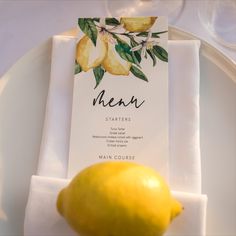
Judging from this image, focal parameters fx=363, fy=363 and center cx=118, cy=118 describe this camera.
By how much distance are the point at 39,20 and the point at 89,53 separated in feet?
0.51

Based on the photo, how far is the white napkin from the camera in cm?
40

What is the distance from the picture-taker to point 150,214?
1.11ft

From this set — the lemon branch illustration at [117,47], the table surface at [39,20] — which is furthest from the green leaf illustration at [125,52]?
the table surface at [39,20]

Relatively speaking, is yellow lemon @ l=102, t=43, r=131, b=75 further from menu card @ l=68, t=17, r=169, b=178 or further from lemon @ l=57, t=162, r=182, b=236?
lemon @ l=57, t=162, r=182, b=236

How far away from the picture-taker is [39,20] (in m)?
0.59

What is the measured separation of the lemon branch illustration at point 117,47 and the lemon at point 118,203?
0.15m

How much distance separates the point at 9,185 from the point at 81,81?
6.2 inches

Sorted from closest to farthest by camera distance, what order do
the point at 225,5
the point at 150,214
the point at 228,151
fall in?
the point at 150,214 < the point at 228,151 < the point at 225,5

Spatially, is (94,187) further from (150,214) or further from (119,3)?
(119,3)

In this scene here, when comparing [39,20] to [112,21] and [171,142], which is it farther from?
[171,142]

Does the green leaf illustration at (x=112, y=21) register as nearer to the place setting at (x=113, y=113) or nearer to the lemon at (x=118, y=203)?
the place setting at (x=113, y=113)

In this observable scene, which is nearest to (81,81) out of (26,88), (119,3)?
(26,88)

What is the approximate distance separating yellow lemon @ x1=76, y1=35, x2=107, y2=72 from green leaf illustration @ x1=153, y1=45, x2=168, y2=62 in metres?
0.07

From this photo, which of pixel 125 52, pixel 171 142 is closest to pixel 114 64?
pixel 125 52
